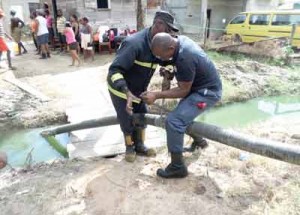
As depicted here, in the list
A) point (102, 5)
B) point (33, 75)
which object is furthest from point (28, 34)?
point (33, 75)

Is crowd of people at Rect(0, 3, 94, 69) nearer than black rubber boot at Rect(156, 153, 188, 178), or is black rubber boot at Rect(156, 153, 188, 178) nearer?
black rubber boot at Rect(156, 153, 188, 178)

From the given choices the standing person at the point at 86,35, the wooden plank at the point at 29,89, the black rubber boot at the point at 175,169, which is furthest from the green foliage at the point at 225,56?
the black rubber boot at the point at 175,169

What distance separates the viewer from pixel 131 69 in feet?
11.1

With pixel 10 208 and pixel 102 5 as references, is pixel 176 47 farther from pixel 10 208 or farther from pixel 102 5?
pixel 102 5

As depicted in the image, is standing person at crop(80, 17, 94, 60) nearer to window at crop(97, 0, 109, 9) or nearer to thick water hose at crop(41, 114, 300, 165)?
window at crop(97, 0, 109, 9)

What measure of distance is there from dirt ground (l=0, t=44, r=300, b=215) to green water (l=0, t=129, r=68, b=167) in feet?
6.12

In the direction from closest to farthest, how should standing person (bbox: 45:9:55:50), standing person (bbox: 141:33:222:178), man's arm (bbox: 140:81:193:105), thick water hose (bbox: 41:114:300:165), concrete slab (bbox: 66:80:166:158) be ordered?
thick water hose (bbox: 41:114:300:165) → standing person (bbox: 141:33:222:178) → man's arm (bbox: 140:81:193:105) → concrete slab (bbox: 66:80:166:158) → standing person (bbox: 45:9:55:50)

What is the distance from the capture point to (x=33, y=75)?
980 centimetres

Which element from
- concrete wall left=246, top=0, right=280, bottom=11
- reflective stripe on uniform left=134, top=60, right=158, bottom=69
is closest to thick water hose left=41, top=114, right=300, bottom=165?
reflective stripe on uniform left=134, top=60, right=158, bottom=69

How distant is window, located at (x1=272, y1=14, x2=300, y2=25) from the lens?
502 inches

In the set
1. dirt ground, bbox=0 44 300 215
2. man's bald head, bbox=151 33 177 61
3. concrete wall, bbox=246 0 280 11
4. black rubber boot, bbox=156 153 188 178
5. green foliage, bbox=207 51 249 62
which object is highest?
concrete wall, bbox=246 0 280 11

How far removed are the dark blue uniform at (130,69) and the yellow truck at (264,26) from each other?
32.7 feet

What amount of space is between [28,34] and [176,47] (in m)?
18.6

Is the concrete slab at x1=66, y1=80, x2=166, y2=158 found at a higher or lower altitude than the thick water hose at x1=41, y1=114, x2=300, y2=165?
lower
